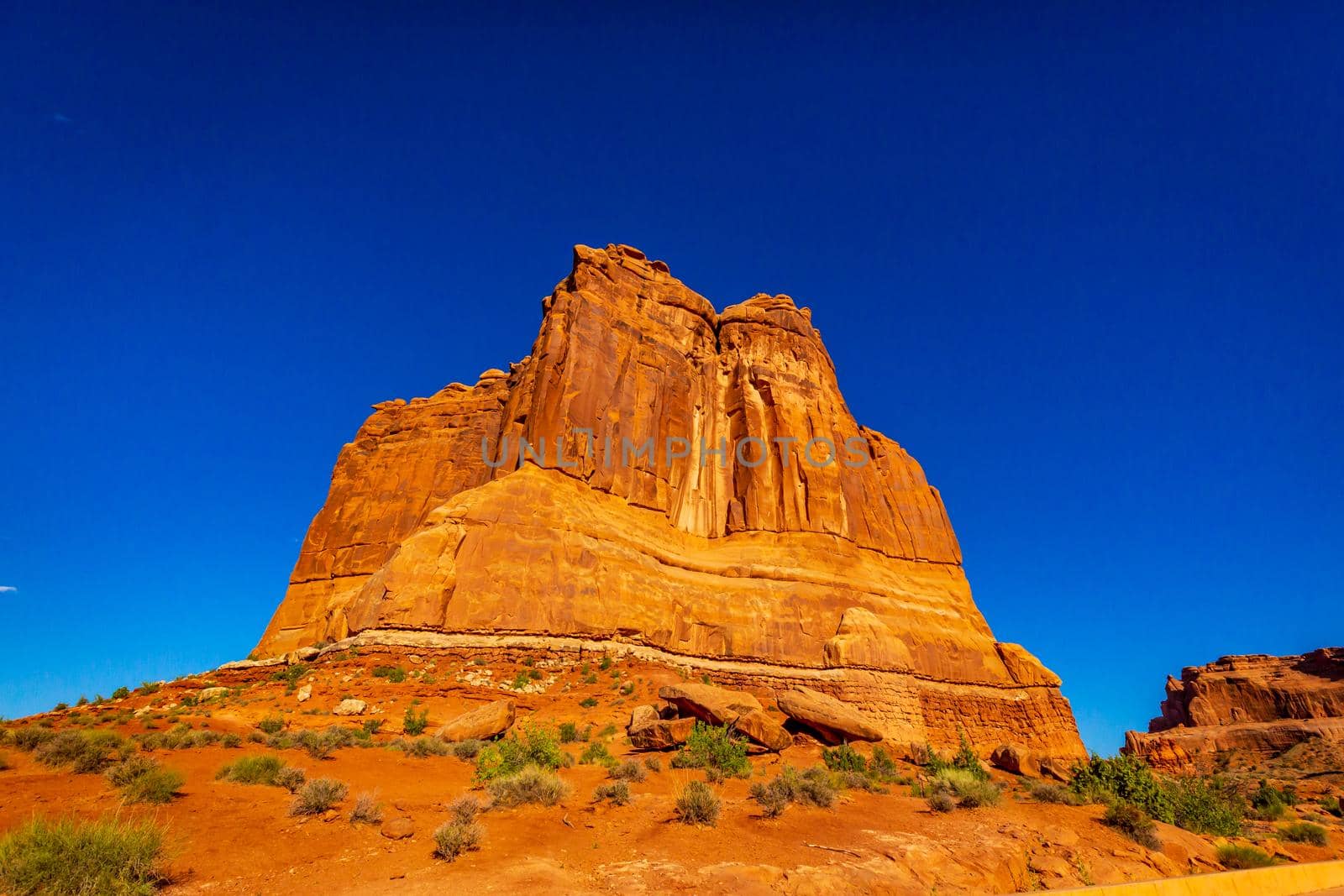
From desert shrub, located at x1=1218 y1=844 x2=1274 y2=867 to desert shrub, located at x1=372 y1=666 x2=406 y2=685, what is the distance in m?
21.8

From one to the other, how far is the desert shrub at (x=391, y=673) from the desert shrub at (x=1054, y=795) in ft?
61.9

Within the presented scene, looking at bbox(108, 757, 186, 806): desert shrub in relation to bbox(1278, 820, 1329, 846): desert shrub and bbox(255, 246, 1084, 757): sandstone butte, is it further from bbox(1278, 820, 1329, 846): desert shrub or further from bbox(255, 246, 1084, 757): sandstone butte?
bbox(1278, 820, 1329, 846): desert shrub

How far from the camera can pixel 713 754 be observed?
46.0 ft

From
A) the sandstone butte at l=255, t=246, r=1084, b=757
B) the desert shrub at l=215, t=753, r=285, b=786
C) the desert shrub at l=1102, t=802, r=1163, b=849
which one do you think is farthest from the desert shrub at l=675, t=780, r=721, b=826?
the sandstone butte at l=255, t=246, r=1084, b=757

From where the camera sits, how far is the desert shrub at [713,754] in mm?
13381

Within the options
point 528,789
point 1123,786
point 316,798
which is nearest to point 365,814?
point 316,798

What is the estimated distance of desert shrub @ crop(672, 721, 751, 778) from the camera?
13381mm

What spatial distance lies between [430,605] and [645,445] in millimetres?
19116

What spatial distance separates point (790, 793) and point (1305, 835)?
605 inches

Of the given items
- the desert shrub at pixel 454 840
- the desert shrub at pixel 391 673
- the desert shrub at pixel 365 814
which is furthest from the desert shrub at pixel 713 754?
the desert shrub at pixel 391 673

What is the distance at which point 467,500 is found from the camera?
31.2 meters

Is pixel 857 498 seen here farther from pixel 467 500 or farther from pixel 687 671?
pixel 467 500

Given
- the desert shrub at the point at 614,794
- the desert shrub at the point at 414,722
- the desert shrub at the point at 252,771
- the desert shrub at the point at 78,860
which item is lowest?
the desert shrub at the point at 78,860

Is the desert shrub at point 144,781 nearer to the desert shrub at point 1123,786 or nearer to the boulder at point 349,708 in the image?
the boulder at point 349,708
